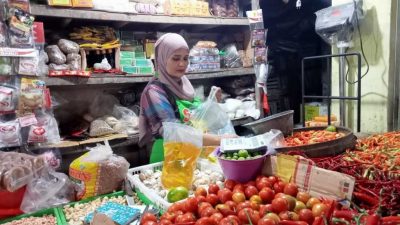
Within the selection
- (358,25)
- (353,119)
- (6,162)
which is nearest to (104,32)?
(6,162)

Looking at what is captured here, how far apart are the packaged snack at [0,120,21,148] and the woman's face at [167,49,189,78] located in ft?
4.22

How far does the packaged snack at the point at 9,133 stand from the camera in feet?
7.90

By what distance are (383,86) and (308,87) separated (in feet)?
6.37

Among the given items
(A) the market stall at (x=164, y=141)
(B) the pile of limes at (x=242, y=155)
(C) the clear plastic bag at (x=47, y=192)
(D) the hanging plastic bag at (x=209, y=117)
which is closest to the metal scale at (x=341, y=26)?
(A) the market stall at (x=164, y=141)

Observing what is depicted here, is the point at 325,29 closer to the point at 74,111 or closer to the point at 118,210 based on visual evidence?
the point at 74,111

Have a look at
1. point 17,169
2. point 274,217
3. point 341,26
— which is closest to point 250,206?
point 274,217

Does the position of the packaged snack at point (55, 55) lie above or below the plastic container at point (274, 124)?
above

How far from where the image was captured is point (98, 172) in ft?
5.64

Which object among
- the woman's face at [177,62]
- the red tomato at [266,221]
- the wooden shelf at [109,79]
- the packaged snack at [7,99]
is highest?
the woman's face at [177,62]

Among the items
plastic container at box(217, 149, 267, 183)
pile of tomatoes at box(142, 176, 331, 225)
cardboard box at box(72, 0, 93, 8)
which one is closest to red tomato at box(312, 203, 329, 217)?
pile of tomatoes at box(142, 176, 331, 225)

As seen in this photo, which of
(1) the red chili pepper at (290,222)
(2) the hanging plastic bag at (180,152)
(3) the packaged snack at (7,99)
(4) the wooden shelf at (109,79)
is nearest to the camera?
(1) the red chili pepper at (290,222)

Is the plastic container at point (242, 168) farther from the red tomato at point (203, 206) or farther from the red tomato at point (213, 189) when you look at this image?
the red tomato at point (203, 206)

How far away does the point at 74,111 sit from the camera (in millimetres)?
3324

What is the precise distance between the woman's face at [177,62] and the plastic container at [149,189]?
689mm
